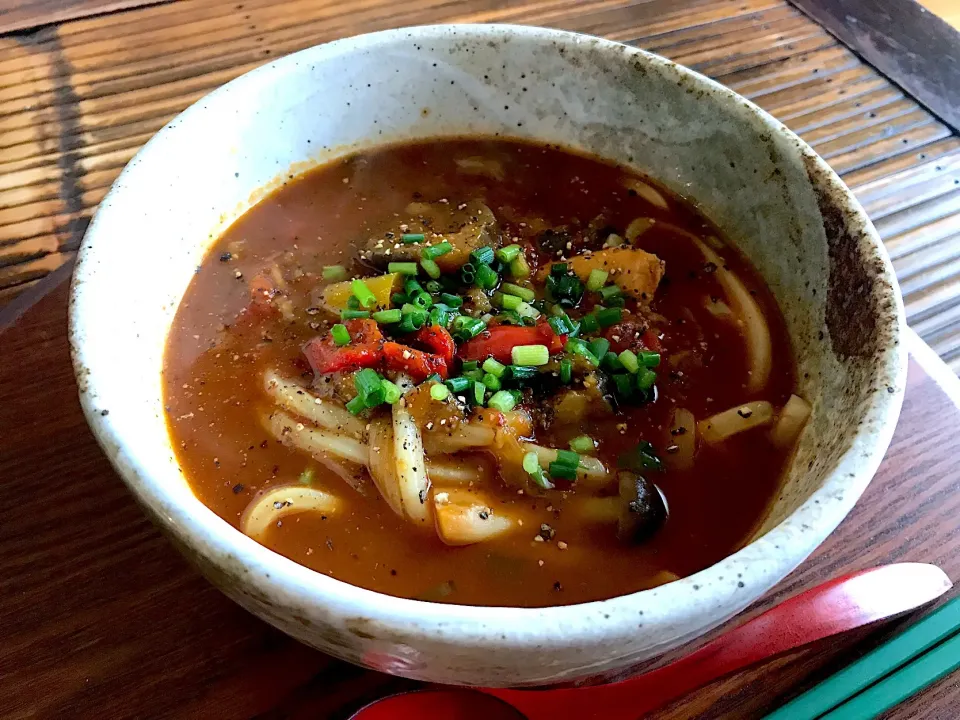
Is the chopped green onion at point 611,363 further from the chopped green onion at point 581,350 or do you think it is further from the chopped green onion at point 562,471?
the chopped green onion at point 562,471

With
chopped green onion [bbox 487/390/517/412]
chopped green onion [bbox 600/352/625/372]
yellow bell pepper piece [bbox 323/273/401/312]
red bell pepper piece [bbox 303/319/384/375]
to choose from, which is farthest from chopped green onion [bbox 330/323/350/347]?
chopped green onion [bbox 600/352/625/372]

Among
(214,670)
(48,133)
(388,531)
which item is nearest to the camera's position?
(214,670)

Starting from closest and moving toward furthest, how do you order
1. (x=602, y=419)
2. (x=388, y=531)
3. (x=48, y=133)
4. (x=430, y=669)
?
1. (x=430, y=669)
2. (x=388, y=531)
3. (x=602, y=419)
4. (x=48, y=133)

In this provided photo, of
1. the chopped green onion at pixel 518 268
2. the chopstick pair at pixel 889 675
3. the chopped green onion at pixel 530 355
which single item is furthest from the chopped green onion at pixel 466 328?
the chopstick pair at pixel 889 675

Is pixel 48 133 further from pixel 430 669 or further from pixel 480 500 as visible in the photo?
pixel 430 669

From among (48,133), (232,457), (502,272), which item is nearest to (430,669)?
(232,457)

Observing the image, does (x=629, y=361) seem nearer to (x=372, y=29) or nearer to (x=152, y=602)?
(x=152, y=602)
